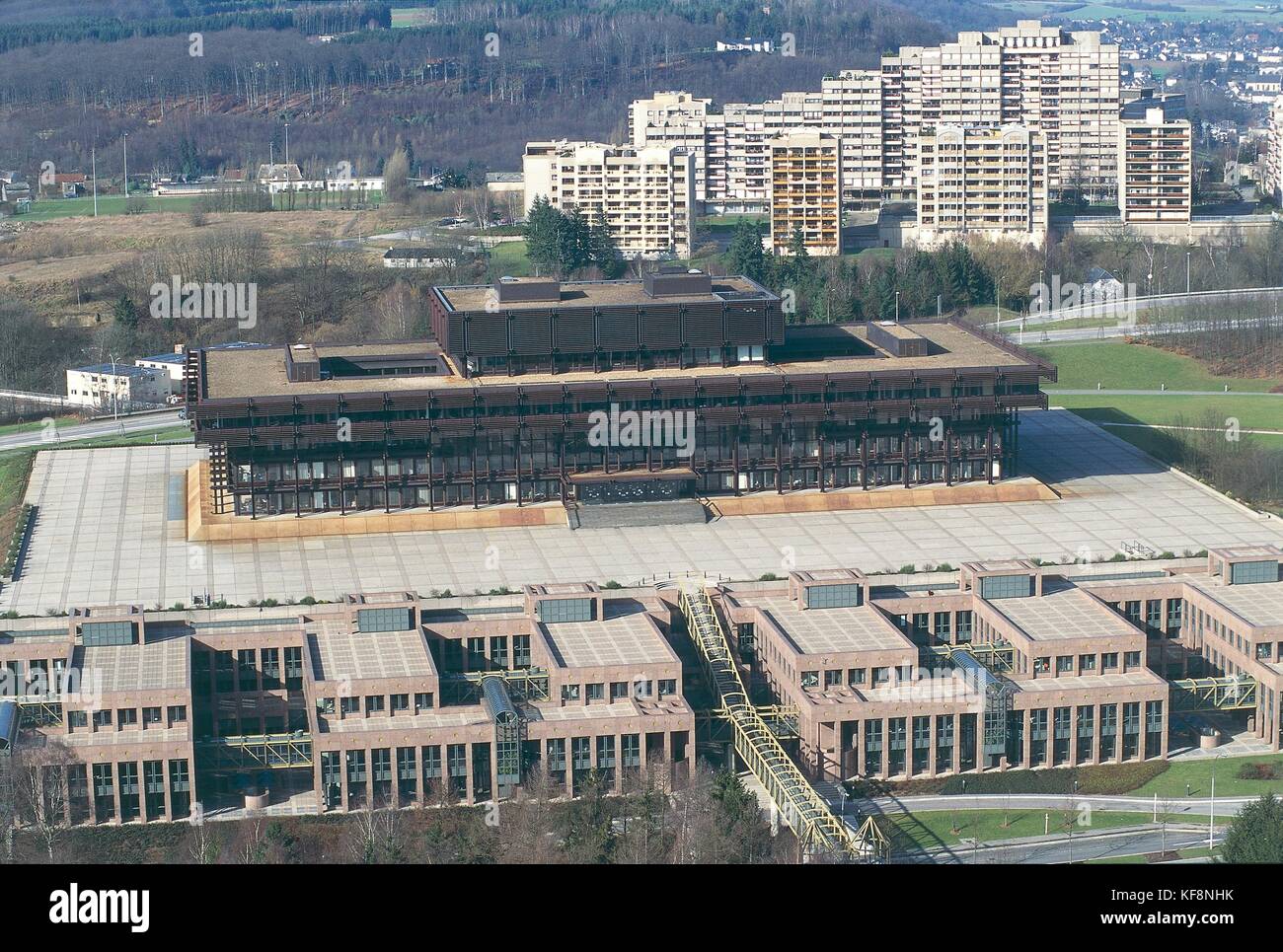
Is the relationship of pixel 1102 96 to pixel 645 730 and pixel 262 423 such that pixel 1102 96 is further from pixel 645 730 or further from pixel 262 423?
pixel 645 730

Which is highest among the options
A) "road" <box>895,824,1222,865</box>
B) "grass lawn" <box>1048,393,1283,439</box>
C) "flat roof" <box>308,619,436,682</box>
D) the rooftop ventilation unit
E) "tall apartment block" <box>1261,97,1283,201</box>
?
the rooftop ventilation unit

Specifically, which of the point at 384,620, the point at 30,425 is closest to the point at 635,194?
the point at 30,425

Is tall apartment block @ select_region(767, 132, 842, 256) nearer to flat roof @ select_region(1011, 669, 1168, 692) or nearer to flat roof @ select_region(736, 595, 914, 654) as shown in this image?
flat roof @ select_region(736, 595, 914, 654)

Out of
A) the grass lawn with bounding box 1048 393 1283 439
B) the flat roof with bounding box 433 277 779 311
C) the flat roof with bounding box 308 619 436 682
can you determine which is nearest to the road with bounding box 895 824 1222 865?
the flat roof with bounding box 308 619 436 682

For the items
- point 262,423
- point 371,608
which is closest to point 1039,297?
point 262,423

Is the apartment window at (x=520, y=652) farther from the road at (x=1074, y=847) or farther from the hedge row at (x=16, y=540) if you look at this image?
the hedge row at (x=16, y=540)

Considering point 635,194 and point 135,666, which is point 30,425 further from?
point 635,194
